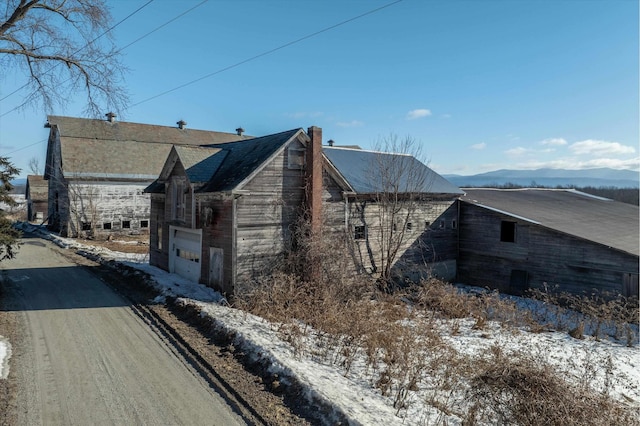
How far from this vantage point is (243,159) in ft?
60.6

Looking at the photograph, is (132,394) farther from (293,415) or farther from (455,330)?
(455,330)

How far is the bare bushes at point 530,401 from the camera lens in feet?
24.1

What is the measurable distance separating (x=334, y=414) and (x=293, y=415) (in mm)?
812


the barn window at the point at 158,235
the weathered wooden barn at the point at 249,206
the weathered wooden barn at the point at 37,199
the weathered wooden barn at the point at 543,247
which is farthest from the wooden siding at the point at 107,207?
the weathered wooden barn at the point at 543,247

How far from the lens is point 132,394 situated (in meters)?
8.17

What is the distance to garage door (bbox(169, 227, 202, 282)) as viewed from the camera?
742 inches

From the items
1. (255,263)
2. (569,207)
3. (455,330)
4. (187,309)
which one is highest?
(569,207)

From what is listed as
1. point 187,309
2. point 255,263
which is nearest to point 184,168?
point 255,263

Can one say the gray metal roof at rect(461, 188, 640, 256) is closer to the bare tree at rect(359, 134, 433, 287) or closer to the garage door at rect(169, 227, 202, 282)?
the bare tree at rect(359, 134, 433, 287)

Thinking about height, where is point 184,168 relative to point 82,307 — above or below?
above

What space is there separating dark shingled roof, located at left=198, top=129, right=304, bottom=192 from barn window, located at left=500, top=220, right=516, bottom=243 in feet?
48.1

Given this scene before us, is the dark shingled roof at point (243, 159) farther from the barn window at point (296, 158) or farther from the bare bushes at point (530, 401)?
the bare bushes at point (530, 401)

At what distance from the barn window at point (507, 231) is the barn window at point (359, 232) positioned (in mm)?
9291

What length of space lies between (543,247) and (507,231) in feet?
8.20
